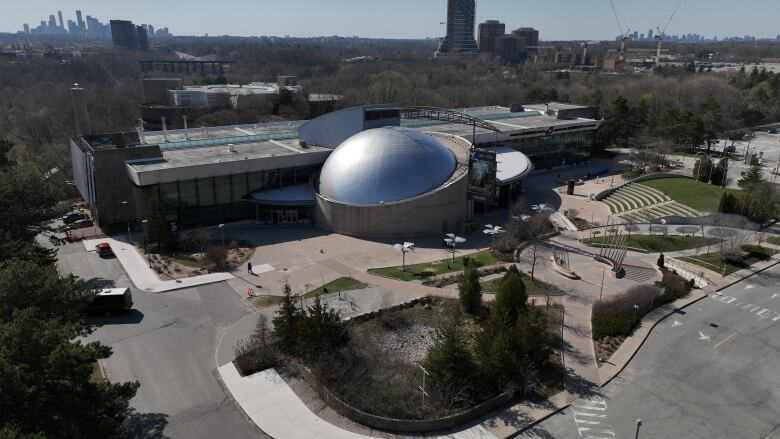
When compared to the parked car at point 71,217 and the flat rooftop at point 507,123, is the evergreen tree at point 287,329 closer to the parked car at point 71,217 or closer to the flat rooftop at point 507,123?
the parked car at point 71,217

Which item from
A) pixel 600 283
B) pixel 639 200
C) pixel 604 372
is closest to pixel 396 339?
pixel 604 372

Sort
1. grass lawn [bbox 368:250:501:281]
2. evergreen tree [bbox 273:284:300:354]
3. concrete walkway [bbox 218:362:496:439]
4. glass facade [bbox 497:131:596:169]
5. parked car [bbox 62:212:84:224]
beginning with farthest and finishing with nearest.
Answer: glass facade [bbox 497:131:596:169], parked car [bbox 62:212:84:224], grass lawn [bbox 368:250:501:281], evergreen tree [bbox 273:284:300:354], concrete walkway [bbox 218:362:496:439]

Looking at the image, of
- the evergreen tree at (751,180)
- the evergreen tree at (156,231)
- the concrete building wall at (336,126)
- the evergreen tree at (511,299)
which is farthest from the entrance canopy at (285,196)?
the evergreen tree at (751,180)

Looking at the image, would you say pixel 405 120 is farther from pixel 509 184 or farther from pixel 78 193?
pixel 78 193

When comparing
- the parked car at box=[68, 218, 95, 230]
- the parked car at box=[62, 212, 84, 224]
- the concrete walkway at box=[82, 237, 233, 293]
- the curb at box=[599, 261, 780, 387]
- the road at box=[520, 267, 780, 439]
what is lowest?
the road at box=[520, 267, 780, 439]

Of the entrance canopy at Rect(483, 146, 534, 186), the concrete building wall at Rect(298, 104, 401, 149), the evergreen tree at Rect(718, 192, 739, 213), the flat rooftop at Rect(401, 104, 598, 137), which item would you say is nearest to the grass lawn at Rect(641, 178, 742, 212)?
the evergreen tree at Rect(718, 192, 739, 213)

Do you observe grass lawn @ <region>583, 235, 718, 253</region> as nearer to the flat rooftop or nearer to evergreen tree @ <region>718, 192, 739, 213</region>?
evergreen tree @ <region>718, 192, 739, 213</region>

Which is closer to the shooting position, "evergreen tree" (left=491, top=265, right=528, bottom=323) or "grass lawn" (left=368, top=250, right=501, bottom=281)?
"evergreen tree" (left=491, top=265, right=528, bottom=323)
